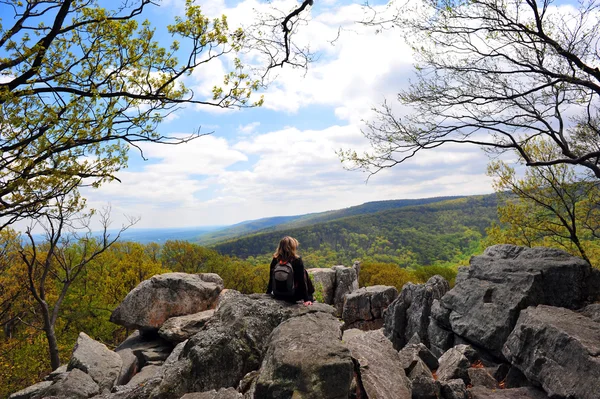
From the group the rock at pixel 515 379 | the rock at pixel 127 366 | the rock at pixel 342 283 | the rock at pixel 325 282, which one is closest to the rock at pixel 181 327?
the rock at pixel 127 366

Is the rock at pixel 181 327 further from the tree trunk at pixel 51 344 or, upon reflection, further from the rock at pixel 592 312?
the rock at pixel 592 312

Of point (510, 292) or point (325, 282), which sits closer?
point (510, 292)

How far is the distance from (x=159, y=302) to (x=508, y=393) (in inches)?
589

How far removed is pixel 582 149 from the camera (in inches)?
628

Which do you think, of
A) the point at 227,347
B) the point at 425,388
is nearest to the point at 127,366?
the point at 227,347

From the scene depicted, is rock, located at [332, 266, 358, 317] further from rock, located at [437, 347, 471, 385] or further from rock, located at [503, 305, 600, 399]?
rock, located at [503, 305, 600, 399]

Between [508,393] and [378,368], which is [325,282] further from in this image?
[378,368]

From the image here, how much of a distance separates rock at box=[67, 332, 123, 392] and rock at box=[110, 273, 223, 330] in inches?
118

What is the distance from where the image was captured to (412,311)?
62.9 feet

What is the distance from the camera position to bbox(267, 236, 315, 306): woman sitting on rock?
26.0 feet

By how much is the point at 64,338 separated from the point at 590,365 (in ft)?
121

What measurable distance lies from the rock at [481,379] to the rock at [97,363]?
11187 mm

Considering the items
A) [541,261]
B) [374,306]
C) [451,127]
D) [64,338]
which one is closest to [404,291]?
[374,306]

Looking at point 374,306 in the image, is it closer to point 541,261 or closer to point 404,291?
point 404,291
